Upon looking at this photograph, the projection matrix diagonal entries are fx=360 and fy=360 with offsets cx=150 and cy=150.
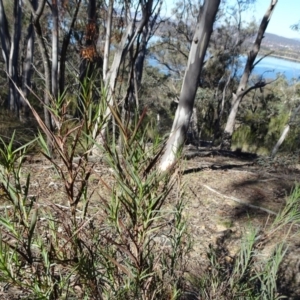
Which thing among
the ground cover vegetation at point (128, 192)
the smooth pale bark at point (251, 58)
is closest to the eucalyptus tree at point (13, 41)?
the ground cover vegetation at point (128, 192)

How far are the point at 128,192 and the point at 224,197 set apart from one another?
3060 mm

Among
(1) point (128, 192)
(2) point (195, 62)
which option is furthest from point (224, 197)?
(1) point (128, 192)

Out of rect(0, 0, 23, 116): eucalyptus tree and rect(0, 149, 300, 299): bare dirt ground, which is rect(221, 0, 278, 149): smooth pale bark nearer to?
rect(0, 149, 300, 299): bare dirt ground

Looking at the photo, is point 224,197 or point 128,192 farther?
point 224,197

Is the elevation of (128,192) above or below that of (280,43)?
above

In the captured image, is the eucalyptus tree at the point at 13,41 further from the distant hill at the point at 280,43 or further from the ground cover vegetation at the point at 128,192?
the distant hill at the point at 280,43

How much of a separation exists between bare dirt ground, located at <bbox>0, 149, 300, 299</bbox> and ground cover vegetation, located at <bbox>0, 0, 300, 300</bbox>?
16 mm

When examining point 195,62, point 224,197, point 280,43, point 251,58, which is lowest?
point 280,43

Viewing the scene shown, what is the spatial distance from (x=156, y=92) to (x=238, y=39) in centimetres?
662

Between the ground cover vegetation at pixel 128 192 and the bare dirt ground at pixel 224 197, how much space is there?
2 cm

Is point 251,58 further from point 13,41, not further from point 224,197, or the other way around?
point 224,197

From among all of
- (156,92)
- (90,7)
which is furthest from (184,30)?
(90,7)

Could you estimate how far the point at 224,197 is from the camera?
3832mm

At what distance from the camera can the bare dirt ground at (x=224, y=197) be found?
2.78 metres
